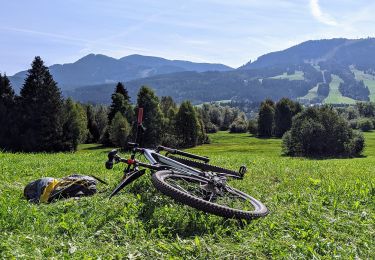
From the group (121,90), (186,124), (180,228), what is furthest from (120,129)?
(180,228)

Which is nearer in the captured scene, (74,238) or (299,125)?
(74,238)

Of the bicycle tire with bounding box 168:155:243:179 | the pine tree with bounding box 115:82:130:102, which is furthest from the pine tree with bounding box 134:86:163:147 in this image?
the bicycle tire with bounding box 168:155:243:179

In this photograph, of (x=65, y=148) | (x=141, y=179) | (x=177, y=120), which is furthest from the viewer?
(x=177, y=120)

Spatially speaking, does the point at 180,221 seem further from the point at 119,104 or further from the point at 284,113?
the point at 284,113

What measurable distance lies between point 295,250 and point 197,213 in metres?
2.23

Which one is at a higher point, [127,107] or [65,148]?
[127,107]

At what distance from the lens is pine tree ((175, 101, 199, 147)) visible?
9488 cm

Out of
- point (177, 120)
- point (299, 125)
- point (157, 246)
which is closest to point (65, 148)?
point (177, 120)

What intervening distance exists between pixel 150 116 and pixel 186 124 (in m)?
26.3

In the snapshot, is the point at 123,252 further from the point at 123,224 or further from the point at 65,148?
the point at 65,148

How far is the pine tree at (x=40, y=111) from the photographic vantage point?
62.0 metres

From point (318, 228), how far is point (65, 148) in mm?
62649

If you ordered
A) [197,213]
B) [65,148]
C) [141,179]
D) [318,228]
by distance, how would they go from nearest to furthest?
[318,228], [197,213], [141,179], [65,148]

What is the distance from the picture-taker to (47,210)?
8445 millimetres
